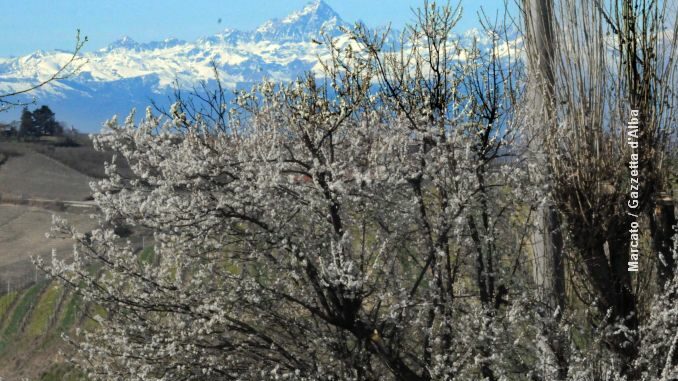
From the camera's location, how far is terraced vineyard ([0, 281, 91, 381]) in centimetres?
1742

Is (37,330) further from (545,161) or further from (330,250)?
(545,161)

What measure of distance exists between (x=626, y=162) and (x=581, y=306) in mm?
1710

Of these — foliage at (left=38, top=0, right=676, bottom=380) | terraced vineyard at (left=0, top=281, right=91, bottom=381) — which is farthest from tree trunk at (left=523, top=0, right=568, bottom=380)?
terraced vineyard at (left=0, top=281, right=91, bottom=381)

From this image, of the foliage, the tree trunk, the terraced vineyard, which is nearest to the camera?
the foliage

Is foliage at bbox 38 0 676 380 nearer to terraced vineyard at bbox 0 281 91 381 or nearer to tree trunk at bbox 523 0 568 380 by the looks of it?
tree trunk at bbox 523 0 568 380

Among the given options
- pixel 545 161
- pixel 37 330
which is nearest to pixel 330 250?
pixel 545 161

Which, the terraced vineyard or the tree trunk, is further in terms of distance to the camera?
the terraced vineyard

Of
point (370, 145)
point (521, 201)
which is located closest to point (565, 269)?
point (521, 201)

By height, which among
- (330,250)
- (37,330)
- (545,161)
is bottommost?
(37,330)

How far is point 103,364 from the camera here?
7.31 metres

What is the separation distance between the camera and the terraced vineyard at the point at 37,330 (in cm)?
1742

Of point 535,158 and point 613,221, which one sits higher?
point 535,158

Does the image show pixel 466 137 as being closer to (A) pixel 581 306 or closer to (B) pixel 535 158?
(B) pixel 535 158

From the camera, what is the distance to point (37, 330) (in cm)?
3631
